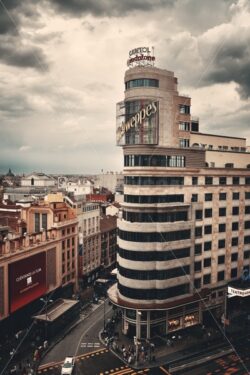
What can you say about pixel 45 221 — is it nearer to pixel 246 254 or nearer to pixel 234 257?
pixel 234 257

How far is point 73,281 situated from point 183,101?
55739 millimetres

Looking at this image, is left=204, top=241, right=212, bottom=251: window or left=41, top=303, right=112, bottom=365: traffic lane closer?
left=41, top=303, right=112, bottom=365: traffic lane

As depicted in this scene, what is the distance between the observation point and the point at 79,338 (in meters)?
72.6

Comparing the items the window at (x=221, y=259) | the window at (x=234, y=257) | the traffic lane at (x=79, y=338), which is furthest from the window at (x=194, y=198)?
the traffic lane at (x=79, y=338)

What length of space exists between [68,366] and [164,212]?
3263cm

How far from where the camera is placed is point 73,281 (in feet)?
320

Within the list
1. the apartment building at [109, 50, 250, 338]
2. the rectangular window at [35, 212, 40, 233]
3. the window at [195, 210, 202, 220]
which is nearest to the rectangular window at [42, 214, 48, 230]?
the rectangular window at [35, 212, 40, 233]

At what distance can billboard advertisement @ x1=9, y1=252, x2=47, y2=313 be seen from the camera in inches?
2729

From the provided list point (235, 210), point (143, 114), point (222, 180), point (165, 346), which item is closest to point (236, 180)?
point (222, 180)

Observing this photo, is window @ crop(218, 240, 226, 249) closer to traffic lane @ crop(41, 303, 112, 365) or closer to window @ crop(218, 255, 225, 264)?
window @ crop(218, 255, 225, 264)

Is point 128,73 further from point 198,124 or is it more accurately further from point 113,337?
point 113,337

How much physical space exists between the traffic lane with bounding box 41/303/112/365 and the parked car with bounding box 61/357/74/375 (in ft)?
15.1

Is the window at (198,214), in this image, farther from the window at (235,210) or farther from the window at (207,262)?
the window at (235,210)

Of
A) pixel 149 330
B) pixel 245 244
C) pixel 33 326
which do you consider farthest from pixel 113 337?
pixel 245 244
